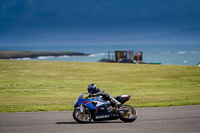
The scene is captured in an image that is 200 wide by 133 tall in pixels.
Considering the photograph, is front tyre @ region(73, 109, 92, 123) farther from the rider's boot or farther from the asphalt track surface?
the rider's boot

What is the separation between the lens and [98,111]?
10.0 m

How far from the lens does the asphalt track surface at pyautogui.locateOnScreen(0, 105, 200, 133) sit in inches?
346

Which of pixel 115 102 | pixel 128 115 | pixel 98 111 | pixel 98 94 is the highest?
pixel 98 94

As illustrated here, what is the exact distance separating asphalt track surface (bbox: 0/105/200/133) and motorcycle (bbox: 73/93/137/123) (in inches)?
8.0

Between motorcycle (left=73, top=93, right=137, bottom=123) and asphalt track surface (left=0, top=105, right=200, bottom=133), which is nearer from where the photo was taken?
asphalt track surface (left=0, top=105, right=200, bottom=133)

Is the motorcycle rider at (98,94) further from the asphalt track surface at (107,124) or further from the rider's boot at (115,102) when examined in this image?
the asphalt track surface at (107,124)

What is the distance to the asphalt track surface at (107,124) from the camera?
8.80 m

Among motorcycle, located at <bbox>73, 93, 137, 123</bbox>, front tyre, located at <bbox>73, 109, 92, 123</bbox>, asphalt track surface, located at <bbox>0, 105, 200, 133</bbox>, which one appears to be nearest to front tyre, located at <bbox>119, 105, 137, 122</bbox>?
motorcycle, located at <bbox>73, 93, 137, 123</bbox>

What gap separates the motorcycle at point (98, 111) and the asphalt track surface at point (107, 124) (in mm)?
203

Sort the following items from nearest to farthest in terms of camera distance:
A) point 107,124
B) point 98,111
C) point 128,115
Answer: point 107,124 → point 98,111 → point 128,115

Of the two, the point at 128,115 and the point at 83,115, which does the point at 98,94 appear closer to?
the point at 83,115

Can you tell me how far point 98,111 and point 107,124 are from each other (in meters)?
0.59

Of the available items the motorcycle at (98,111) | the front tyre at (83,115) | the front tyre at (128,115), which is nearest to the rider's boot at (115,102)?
the motorcycle at (98,111)

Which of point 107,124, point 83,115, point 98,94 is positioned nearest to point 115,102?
point 98,94
